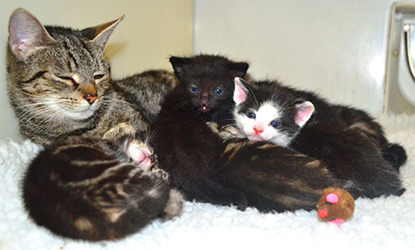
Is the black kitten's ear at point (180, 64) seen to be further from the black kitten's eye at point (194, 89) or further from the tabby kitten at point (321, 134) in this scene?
the tabby kitten at point (321, 134)

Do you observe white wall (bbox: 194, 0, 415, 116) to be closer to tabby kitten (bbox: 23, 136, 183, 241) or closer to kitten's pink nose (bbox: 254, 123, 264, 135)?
kitten's pink nose (bbox: 254, 123, 264, 135)

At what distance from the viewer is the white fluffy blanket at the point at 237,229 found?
4.31ft

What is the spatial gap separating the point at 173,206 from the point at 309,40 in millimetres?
2198

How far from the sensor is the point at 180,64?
233 centimetres

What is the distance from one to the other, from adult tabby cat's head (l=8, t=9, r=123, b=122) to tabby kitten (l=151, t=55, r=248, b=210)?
0.35m

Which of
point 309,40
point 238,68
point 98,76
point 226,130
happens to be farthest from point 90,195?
point 309,40

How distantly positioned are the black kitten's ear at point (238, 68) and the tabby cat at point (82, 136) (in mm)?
526

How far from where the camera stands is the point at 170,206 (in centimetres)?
153

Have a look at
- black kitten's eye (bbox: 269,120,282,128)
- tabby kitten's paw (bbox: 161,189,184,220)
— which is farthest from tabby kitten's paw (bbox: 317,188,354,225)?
black kitten's eye (bbox: 269,120,282,128)

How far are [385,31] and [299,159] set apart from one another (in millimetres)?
2076

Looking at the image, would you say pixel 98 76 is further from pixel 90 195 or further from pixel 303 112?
pixel 303 112

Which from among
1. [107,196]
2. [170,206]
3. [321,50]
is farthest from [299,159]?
[321,50]

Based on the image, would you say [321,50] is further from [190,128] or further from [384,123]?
[190,128]

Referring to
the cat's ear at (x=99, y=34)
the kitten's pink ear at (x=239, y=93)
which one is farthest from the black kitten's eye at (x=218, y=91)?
the cat's ear at (x=99, y=34)
